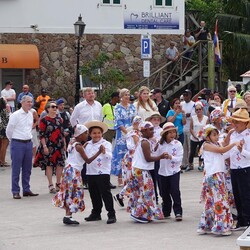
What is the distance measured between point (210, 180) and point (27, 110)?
5.20 meters

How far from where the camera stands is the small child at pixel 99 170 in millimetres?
12266

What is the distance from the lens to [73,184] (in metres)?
12.4

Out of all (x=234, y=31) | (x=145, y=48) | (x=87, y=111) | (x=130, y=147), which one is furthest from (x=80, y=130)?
(x=234, y=31)

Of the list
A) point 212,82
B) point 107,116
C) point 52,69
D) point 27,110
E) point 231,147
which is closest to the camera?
point 231,147

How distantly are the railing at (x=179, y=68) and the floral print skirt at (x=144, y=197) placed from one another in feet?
62.9

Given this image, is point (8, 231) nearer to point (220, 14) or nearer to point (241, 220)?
point (241, 220)

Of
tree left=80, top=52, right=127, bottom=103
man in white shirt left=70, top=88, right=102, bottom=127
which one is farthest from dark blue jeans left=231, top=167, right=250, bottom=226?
tree left=80, top=52, right=127, bottom=103

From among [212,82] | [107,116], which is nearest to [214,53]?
[212,82]

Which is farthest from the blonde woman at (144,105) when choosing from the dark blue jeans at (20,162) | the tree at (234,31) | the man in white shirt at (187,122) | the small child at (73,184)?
the tree at (234,31)

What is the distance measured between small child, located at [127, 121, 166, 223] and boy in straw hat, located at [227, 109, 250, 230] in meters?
1.26

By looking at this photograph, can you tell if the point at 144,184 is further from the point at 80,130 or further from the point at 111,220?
the point at 80,130

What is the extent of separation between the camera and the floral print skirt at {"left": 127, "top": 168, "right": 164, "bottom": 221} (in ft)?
40.6

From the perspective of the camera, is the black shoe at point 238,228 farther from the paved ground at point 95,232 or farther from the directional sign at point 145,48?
the directional sign at point 145,48

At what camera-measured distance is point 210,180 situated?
1136 cm
